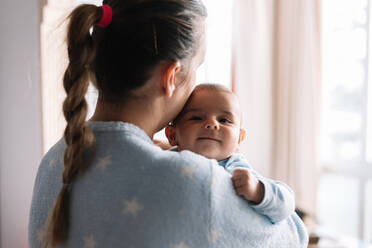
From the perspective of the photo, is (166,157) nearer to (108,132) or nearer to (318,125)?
(108,132)

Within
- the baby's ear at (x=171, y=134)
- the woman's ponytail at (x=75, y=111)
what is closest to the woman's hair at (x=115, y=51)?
the woman's ponytail at (x=75, y=111)

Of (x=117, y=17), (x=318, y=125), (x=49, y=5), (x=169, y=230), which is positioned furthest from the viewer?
(x=318, y=125)

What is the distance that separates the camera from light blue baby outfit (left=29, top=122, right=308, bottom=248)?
2.27ft

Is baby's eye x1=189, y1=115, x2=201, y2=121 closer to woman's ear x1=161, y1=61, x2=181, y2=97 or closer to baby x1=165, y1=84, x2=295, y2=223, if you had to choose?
baby x1=165, y1=84, x2=295, y2=223

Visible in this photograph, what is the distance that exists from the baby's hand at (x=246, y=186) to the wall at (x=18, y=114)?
0.89 meters

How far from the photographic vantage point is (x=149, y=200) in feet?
2.28

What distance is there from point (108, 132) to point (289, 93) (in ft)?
8.65

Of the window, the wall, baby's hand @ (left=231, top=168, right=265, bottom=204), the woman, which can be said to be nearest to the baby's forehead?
the woman

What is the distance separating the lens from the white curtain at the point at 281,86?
3088mm

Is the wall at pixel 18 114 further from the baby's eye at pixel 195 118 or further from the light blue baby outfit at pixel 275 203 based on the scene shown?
the light blue baby outfit at pixel 275 203

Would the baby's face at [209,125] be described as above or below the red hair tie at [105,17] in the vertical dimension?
below

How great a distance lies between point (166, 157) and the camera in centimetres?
72

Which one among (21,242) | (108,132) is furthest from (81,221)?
(21,242)

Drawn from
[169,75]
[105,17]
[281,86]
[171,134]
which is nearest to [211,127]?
[171,134]
